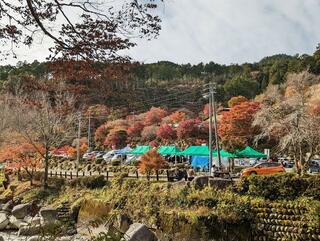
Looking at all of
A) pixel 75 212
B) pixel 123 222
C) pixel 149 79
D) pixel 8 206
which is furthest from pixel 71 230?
pixel 149 79

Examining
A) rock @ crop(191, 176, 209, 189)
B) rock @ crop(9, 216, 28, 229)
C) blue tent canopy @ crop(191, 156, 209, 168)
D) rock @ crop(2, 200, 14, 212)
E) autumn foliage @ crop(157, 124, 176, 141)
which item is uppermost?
autumn foliage @ crop(157, 124, 176, 141)

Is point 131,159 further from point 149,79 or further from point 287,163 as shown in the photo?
point 149,79

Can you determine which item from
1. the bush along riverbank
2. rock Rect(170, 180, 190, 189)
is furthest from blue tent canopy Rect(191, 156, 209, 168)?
the bush along riverbank

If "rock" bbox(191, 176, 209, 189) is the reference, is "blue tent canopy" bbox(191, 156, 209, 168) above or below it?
above

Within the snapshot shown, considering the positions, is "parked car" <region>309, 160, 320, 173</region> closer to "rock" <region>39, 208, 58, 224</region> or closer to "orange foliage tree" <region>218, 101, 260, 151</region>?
"orange foliage tree" <region>218, 101, 260, 151</region>

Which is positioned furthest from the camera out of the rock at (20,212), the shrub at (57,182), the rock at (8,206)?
the shrub at (57,182)

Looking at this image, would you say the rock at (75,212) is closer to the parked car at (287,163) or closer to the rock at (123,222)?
the rock at (123,222)

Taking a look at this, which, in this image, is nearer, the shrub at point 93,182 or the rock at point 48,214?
the rock at point 48,214

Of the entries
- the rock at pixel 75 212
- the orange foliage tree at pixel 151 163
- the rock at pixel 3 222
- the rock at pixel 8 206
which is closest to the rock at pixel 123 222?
the rock at pixel 75 212

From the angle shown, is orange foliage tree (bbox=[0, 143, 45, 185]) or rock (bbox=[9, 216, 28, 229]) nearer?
rock (bbox=[9, 216, 28, 229])

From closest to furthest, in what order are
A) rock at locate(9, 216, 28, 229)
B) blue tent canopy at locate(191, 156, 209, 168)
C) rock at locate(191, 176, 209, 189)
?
rock at locate(191, 176, 209, 189)
rock at locate(9, 216, 28, 229)
blue tent canopy at locate(191, 156, 209, 168)

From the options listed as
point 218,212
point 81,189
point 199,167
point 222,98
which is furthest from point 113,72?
point 222,98

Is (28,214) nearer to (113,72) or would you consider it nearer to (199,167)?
(199,167)

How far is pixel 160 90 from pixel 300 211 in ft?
202
